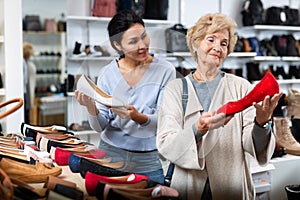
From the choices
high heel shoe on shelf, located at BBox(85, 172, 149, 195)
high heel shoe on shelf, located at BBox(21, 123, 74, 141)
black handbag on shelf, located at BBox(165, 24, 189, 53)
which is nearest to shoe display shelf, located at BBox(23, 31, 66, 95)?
high heel shoe on shelf, located at BBox(21, 123, 74, 141)

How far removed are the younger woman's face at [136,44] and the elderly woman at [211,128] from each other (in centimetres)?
10

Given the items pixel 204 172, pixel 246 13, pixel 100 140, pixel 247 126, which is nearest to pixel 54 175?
pixel 100 140

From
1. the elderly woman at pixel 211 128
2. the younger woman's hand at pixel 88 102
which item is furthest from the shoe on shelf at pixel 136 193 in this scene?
the younger woman's hand at pixel 88 102

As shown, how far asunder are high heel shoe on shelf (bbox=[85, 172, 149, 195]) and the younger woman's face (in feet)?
1.06

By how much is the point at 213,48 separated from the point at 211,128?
23 cm

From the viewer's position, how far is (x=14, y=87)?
3.26 m

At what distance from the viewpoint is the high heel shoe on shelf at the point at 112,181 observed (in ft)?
2.78

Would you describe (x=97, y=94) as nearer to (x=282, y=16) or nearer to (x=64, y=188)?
(x=64, y=188)

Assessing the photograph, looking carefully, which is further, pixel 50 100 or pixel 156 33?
pixel 50 100

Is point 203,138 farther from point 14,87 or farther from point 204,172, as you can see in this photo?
point 14,87

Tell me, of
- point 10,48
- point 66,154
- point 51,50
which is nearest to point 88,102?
point 66,154

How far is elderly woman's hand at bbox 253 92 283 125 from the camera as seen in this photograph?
101 cm

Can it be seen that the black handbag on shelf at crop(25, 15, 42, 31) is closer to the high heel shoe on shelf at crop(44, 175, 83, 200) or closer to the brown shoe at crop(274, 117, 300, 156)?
the brown shoe at crop(274, 117, 300, 156)

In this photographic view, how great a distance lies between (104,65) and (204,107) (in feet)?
1.01
